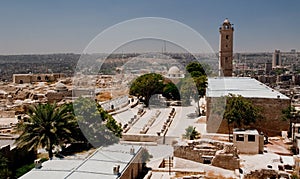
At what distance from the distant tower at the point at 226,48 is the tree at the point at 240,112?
56.1 feet

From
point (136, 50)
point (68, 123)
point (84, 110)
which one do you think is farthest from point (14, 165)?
point (136, 50)

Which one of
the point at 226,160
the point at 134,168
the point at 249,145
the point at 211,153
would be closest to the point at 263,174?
the point at 226,160

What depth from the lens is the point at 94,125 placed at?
14.6 meters

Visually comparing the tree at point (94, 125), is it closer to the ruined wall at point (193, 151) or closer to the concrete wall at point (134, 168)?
the concrete wall at point (134, 168)

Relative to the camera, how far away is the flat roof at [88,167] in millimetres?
9117

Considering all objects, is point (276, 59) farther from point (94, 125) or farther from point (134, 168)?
point (134, 168)

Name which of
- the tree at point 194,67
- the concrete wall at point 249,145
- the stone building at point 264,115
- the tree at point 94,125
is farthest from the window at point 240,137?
the tree at point 194,67

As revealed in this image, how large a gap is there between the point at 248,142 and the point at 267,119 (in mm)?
4001

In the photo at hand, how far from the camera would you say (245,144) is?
13.6 m

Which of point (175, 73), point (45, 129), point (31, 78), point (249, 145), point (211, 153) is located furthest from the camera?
point (31, 78)

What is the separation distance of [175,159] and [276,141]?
5866 mm

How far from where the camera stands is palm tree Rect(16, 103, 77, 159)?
12.3 metres

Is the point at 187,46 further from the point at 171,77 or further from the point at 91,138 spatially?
the point at 171,77

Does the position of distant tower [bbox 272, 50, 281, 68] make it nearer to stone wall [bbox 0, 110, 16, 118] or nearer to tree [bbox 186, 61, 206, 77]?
tree [bbox 186, 61, 206, 77]
